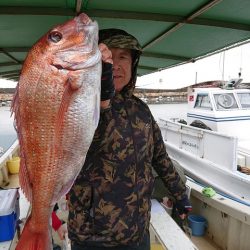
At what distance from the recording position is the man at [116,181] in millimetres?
1872

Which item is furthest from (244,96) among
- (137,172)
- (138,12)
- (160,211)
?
(137,172)

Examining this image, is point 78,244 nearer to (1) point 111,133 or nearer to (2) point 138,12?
(1) point 111,133

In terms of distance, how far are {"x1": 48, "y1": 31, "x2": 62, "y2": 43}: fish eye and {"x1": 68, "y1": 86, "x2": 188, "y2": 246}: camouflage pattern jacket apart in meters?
0.63

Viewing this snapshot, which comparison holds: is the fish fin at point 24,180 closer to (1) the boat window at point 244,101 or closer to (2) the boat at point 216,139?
(2) the boat at point 216,139

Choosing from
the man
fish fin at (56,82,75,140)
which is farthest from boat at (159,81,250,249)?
fish fin at (56,82,75,140)

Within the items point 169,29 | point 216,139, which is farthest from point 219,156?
point 169,29

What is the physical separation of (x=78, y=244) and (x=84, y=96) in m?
1.13

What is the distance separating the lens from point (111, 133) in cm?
189

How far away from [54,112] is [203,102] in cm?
953

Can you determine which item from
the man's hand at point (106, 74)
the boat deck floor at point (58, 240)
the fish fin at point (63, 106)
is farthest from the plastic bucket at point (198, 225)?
the fish fin at point (63, 106)

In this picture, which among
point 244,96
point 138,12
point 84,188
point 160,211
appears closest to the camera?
point 84,188

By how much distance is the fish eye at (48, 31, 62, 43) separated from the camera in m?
1.28

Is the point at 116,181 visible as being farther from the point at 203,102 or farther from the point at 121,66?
the point at 203,102

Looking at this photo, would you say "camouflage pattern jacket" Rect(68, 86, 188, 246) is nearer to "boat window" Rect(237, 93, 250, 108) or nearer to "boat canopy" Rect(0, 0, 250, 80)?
"boat canopy" Rect(0, 0, 250, 80)
